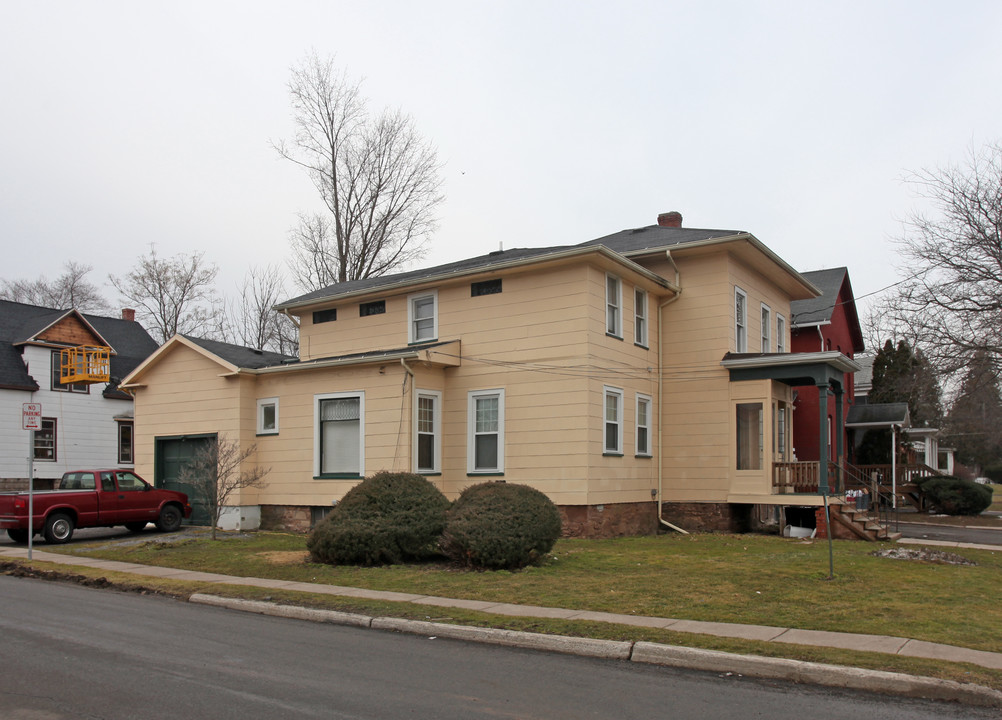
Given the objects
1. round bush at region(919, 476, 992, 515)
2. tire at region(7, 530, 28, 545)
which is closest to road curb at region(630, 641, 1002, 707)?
tire at region(7, 530, 28, 545)

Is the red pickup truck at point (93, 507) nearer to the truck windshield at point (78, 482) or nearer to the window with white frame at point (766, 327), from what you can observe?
the truck windshield at point (78, 482)

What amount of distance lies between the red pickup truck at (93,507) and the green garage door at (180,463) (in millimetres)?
723

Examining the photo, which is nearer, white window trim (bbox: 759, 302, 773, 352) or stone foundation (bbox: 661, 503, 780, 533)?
stone foundation (bbox: 661, 503, 780, 533)

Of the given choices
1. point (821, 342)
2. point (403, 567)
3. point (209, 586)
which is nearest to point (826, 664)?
point (403, 567)

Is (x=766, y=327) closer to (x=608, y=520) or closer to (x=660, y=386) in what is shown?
(x=660, y=386)

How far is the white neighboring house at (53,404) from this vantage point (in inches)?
1346

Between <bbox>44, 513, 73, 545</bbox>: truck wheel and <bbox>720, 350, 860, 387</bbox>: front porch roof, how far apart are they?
15505mm

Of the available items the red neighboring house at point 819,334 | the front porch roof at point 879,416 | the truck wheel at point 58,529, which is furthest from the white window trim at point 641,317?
the front porch roof at point 879,416

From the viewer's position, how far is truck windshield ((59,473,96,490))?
19881 millimetres

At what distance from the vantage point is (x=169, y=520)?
832 inches

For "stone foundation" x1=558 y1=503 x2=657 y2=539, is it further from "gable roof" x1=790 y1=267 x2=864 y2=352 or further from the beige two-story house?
"gable roof" x1=790 y1=267 x2=864 y2=352

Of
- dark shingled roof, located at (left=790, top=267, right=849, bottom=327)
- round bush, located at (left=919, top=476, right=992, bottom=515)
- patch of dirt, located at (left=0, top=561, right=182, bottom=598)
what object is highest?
dark shingled roof, located at (left=790, top=267, right=849, bottom=327)

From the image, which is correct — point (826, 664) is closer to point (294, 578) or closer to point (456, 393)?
point (294, 578)

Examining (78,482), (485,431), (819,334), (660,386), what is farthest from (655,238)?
(78,482)
